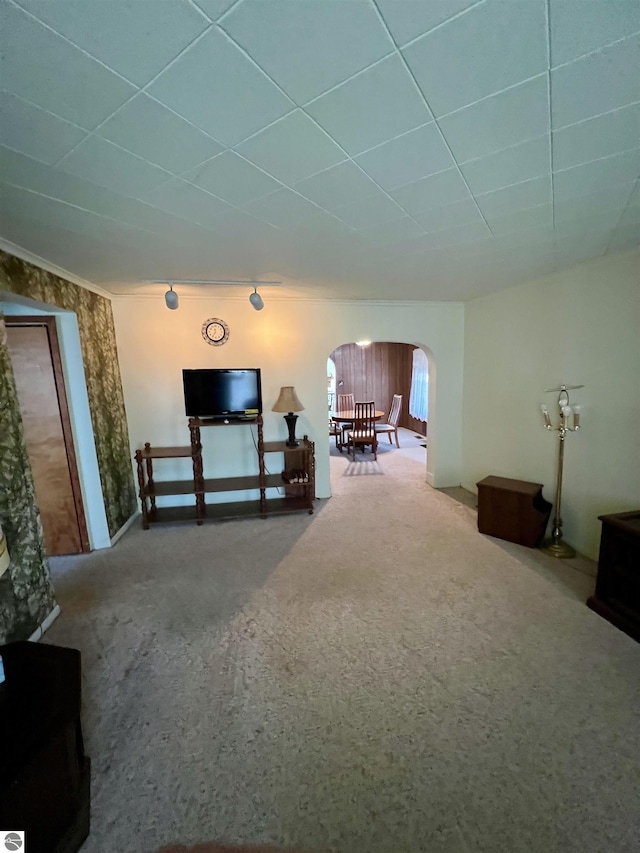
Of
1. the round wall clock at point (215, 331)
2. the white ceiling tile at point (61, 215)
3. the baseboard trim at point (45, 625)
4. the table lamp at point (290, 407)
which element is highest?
the white ceiling tile at point (61, 215)

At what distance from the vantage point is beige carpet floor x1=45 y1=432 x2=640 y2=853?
1.24 meters

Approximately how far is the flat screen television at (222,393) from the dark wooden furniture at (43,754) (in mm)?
2635

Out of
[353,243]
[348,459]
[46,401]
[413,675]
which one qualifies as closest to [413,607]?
[413,675]

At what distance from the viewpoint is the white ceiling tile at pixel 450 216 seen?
167 cm

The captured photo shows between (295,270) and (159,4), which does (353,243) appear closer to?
(295,270)

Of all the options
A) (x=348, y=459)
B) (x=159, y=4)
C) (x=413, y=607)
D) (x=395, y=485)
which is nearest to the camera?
(x=159, y=4)

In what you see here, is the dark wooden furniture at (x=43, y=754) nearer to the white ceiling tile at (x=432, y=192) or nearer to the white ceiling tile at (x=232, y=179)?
the white ceiling tile at (x=232, y=179)

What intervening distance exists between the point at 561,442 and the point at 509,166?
7.46 ft

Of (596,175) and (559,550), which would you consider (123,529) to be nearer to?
(559,550)

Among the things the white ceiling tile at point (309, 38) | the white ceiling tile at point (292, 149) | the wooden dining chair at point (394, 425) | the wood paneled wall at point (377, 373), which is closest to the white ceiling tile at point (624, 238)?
the white ceiling tile at point (292, 149)

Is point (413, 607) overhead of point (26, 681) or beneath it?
beneath

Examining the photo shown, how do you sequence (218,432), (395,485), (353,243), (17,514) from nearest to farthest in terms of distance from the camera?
(17,514) → (353,243) → (218,432) → (395,485)

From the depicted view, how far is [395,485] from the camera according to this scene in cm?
480

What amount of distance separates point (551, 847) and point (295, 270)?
319cm
